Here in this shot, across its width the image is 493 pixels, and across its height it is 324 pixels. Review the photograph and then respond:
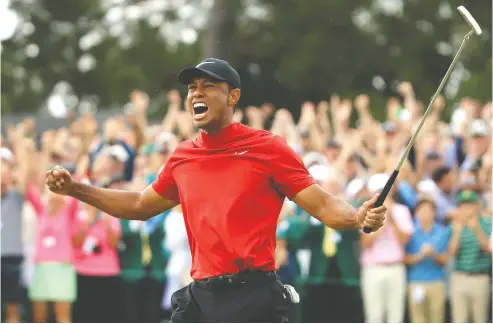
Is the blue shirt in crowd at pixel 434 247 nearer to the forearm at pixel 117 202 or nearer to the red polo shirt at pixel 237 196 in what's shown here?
the forearm at pixel 117 202

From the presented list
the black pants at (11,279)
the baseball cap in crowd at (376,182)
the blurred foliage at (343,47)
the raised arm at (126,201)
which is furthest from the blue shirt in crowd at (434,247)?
the blurred foliage at (343,47)

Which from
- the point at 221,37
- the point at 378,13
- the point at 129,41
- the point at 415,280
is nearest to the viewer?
the point at 415,280

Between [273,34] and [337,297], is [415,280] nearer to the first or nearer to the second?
[337,297]

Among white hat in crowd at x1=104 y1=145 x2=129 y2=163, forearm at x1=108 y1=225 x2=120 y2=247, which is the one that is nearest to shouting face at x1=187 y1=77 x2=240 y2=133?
forearm at x1=108 y1=225 x2=120 y2=247

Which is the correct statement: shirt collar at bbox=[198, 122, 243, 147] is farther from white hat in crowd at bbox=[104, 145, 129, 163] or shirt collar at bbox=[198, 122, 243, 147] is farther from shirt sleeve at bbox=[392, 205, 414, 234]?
white hat in crowd at bbox=[104, 145, 129, 163]

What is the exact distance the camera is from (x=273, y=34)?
38625 millimetres

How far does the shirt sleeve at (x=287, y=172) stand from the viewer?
680 cm

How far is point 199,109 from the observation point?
6902 millimetres

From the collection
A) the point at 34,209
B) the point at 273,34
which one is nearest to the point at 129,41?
the point at 273,34

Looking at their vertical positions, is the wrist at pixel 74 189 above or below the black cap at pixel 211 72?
below

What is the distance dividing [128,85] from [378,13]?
40.4 feet

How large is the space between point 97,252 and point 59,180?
21.2 feet

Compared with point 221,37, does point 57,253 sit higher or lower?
lower

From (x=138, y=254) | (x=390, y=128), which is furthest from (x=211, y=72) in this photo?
(x=390, y=128)
